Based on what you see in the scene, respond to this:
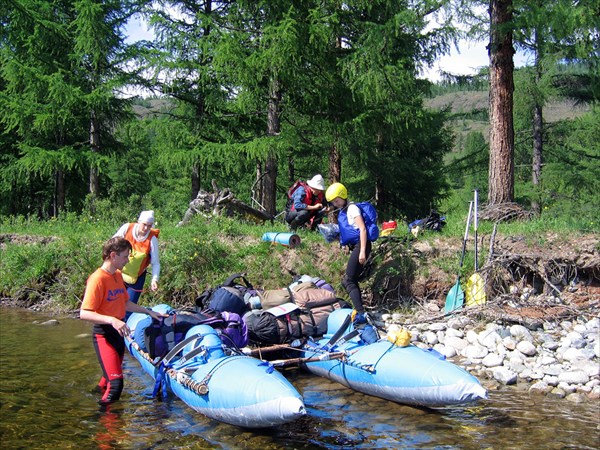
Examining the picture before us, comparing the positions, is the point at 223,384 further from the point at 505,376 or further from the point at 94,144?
the point at 94,144

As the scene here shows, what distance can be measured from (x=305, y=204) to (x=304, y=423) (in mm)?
5742

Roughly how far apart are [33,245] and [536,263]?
10.7m

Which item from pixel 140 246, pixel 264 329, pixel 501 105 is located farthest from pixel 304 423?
pixel 501 105

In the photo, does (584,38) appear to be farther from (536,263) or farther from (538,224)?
(536,263)

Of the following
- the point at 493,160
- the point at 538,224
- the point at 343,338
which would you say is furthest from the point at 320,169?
the point at 343,338

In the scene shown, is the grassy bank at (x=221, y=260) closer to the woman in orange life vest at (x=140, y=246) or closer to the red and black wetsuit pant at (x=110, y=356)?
the woman in orange life vest at (x=140, y=246)

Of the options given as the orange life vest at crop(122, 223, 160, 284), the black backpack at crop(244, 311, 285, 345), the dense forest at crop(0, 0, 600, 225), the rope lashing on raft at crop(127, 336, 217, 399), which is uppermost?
the dense forest at crop(0, 0, 600, 225)

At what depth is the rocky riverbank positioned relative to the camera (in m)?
6.58

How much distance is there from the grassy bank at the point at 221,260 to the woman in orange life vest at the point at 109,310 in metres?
4.04

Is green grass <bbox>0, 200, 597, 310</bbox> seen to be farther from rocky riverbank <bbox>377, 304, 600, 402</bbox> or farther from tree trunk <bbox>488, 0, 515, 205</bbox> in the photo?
rocky riverbank <bbox>377, 304, 600, 402</bbox>

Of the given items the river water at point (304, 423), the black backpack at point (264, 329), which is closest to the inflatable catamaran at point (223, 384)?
the river water at point (304, 423)

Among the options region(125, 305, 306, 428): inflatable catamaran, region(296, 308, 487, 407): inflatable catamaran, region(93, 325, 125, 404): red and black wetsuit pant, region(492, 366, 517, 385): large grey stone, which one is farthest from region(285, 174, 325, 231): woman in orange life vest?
region(93, 325, 125, 404): red and black wetsuit pant

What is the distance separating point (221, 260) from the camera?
36.0ft

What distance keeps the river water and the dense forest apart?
6815mm
